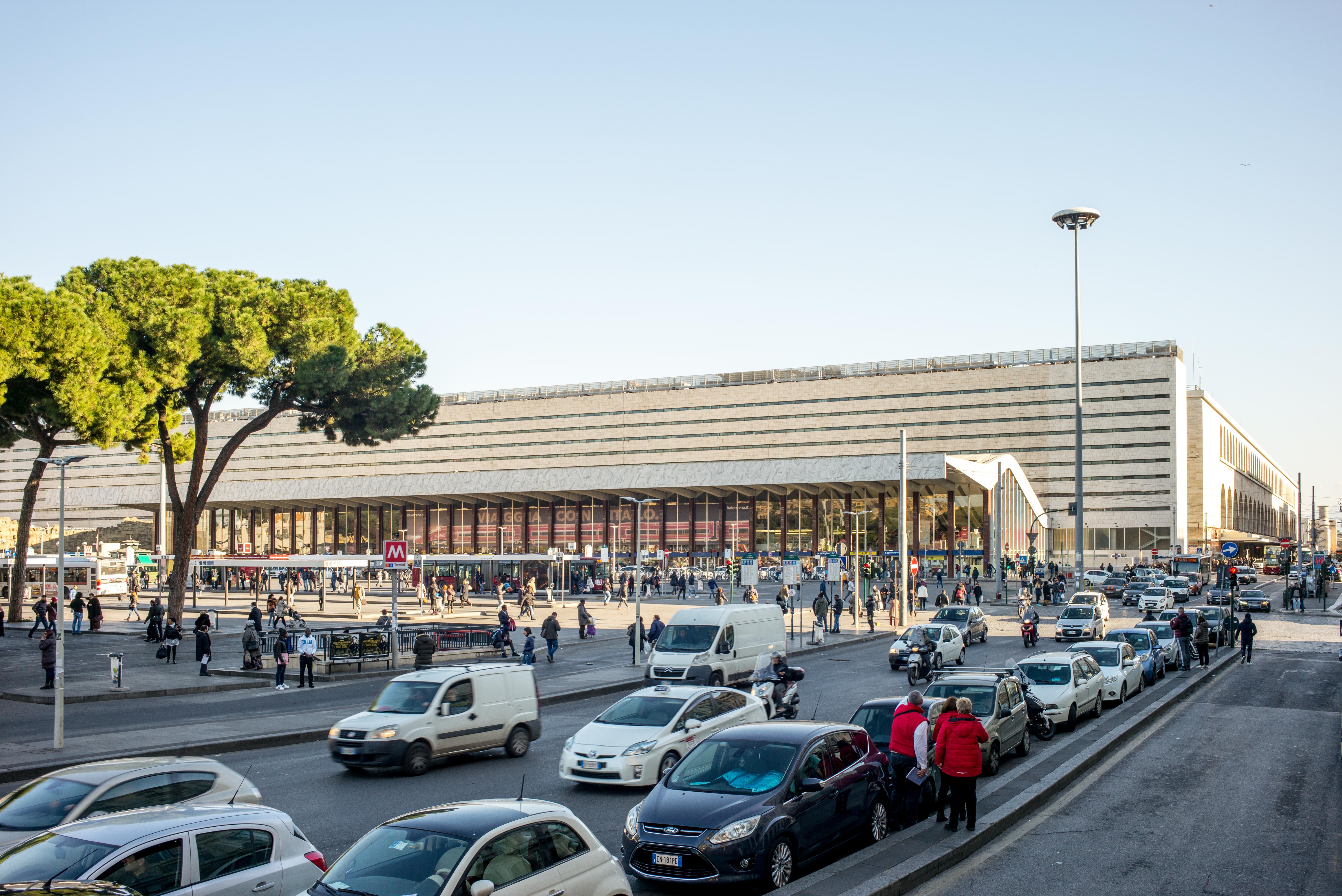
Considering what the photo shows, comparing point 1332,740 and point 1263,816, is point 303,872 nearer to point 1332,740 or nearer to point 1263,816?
point 1263,816

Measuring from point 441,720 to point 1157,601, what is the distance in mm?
43571

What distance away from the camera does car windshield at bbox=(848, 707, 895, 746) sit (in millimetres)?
14336

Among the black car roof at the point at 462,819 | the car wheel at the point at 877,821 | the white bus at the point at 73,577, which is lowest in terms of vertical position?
the white bus at the point at 73,577

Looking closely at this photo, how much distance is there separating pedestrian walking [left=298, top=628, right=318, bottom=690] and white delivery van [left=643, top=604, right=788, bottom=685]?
19.7 ft

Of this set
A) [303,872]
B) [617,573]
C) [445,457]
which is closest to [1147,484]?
[617,573]

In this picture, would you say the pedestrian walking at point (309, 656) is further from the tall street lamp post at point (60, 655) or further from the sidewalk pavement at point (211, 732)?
the tall street lamp post at point (60, 655)

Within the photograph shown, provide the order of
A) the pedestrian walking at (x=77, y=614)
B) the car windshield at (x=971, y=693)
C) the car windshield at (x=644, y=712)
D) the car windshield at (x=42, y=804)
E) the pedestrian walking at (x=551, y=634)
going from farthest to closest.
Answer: the pedestrian walking at (x=77, y=614) → the pedestrian walking at (x=551, y=634) → the car windshield at (x=971, y=693) → the car windshield at (x=644, y=712) → the car windshield at (x=42, y=804)

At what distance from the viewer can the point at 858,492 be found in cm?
10225

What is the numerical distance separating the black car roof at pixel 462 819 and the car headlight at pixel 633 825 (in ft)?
9.34

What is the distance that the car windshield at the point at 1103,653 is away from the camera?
2420cm

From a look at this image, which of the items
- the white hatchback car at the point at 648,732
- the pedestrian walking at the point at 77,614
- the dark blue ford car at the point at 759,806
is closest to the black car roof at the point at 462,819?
the dark blue ford car at the point at 759,806

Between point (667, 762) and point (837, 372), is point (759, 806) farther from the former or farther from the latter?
point (837, 372)

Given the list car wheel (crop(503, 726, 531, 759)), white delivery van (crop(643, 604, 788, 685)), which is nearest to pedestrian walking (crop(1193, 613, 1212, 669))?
white delivery van (crop(643, 604, 788, 685))

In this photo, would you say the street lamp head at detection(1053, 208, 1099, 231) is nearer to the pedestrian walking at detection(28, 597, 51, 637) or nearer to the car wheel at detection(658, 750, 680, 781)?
the car wheel at detection(658, 750, 680, 781)
